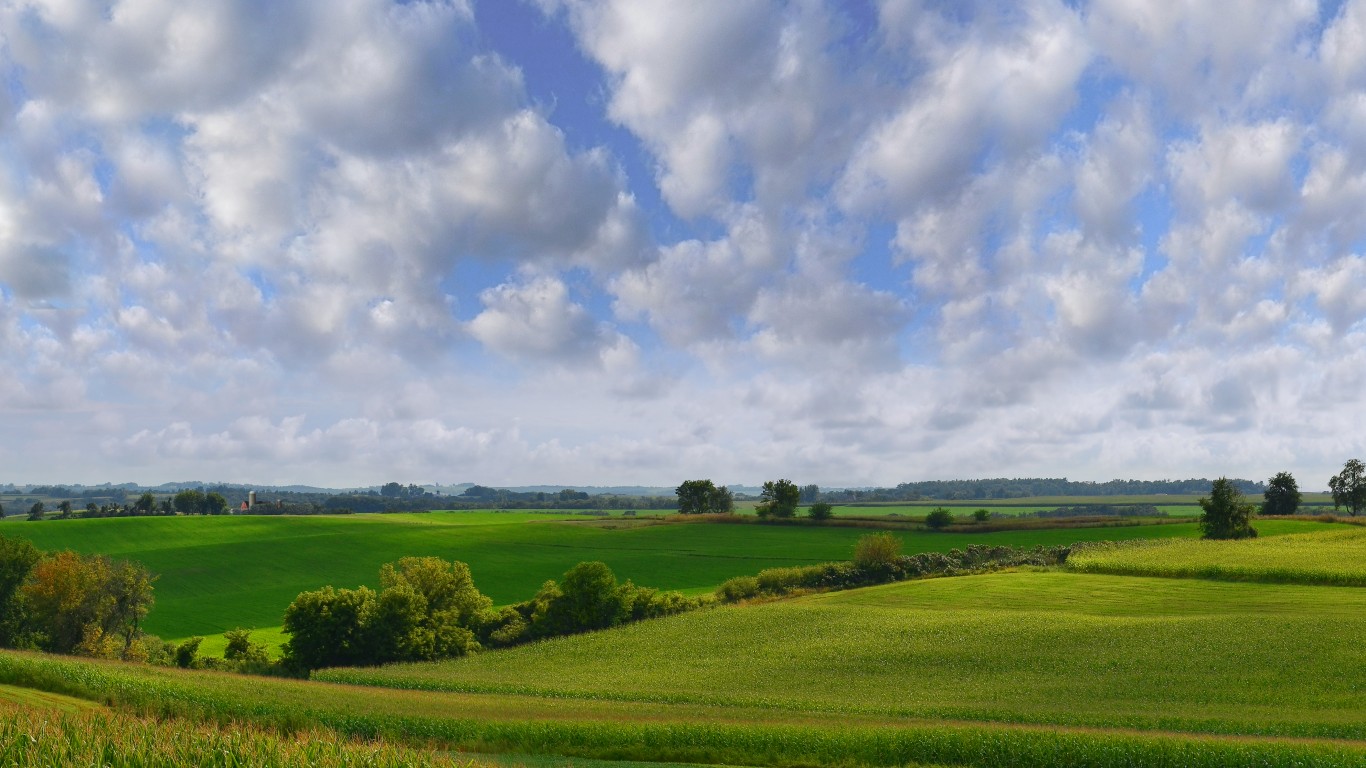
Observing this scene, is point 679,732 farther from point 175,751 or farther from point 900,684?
point 900,684

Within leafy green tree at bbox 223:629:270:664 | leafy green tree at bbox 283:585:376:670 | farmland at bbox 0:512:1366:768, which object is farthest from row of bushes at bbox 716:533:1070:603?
leafy green tree at bbox 223:629:270:664

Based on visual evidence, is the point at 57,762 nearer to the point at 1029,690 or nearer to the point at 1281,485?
the point at 1029,690

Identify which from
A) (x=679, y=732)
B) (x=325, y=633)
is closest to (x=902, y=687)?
(x=679, y=732)

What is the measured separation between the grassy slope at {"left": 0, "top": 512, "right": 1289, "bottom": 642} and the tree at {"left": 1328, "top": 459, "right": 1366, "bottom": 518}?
42.7 m

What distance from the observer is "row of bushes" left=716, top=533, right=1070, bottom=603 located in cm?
7106

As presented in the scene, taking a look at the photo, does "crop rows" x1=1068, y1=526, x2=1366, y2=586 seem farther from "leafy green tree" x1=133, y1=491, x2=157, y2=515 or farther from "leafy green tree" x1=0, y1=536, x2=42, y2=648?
"leafy green tree" x1=133, y1=491, x2=157, y2=515

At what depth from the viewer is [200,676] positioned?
3634cm

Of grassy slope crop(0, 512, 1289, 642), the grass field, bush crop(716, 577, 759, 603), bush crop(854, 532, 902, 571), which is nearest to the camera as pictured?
the grass field

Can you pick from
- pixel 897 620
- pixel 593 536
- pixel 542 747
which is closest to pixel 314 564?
pixel 593 536

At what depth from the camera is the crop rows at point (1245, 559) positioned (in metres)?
59.8

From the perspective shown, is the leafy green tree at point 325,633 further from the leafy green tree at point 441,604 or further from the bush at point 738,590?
the bush at point 738,590

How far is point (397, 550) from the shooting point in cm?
11631

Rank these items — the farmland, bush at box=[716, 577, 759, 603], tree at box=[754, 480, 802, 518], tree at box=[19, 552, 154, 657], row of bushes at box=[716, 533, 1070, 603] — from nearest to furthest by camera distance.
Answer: the farmland, tree at box=[19, 552, 154, 657], bush at box=[716, 577, 759, 603], row of bushes at box=[716, 533, 1070, 603], tree at box=[754, 480, 802, 518]

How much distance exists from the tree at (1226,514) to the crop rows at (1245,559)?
742 cm
